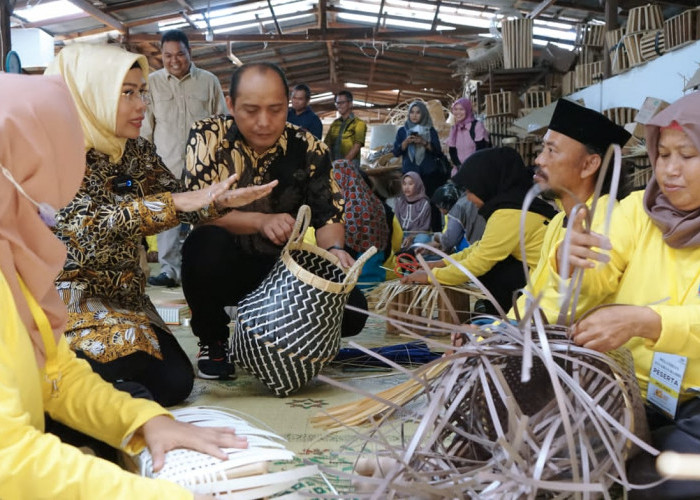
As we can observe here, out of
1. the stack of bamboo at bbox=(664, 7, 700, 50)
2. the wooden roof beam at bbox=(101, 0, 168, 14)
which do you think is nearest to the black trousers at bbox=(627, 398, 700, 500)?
the stack of bamboo at bbox=(664, 7, 700, 50)

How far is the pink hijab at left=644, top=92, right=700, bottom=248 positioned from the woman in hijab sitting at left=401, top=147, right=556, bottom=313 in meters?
1.36

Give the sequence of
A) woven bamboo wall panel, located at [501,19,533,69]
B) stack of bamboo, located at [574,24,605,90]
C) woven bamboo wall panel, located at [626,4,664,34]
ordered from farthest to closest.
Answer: woven bamboo wall panel, located at [501,19,533,69] < stack of bamboo, located at [574,24,605,90] < woven bamboo wall panel, located at [626,4,664,34]

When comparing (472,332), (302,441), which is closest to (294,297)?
(302,441)

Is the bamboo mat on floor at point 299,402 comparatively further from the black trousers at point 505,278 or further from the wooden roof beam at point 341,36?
the wooden roof beam at point 341,36

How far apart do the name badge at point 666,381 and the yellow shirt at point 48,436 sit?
0.92 m

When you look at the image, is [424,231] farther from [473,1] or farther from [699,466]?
[699,466]

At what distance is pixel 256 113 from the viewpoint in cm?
230

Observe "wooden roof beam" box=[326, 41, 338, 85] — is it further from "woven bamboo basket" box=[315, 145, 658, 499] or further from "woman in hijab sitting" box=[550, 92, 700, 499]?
"woven bamboo basket" box=[315, 145, 658, 499]

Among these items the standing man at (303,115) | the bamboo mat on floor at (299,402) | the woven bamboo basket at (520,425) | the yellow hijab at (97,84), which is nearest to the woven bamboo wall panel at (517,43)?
the standing man at (303,115)

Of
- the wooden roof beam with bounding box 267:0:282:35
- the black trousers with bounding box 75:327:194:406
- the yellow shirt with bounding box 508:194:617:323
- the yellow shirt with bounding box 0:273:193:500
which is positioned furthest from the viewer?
the wooden roof beam with bounding box 267:0:282:35

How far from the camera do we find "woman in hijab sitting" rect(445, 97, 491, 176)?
7.19m

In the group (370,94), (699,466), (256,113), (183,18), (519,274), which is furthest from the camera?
(370,94)

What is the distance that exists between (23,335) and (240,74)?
1395 millimetres

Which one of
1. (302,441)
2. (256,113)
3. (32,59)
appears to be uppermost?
(32,59)
